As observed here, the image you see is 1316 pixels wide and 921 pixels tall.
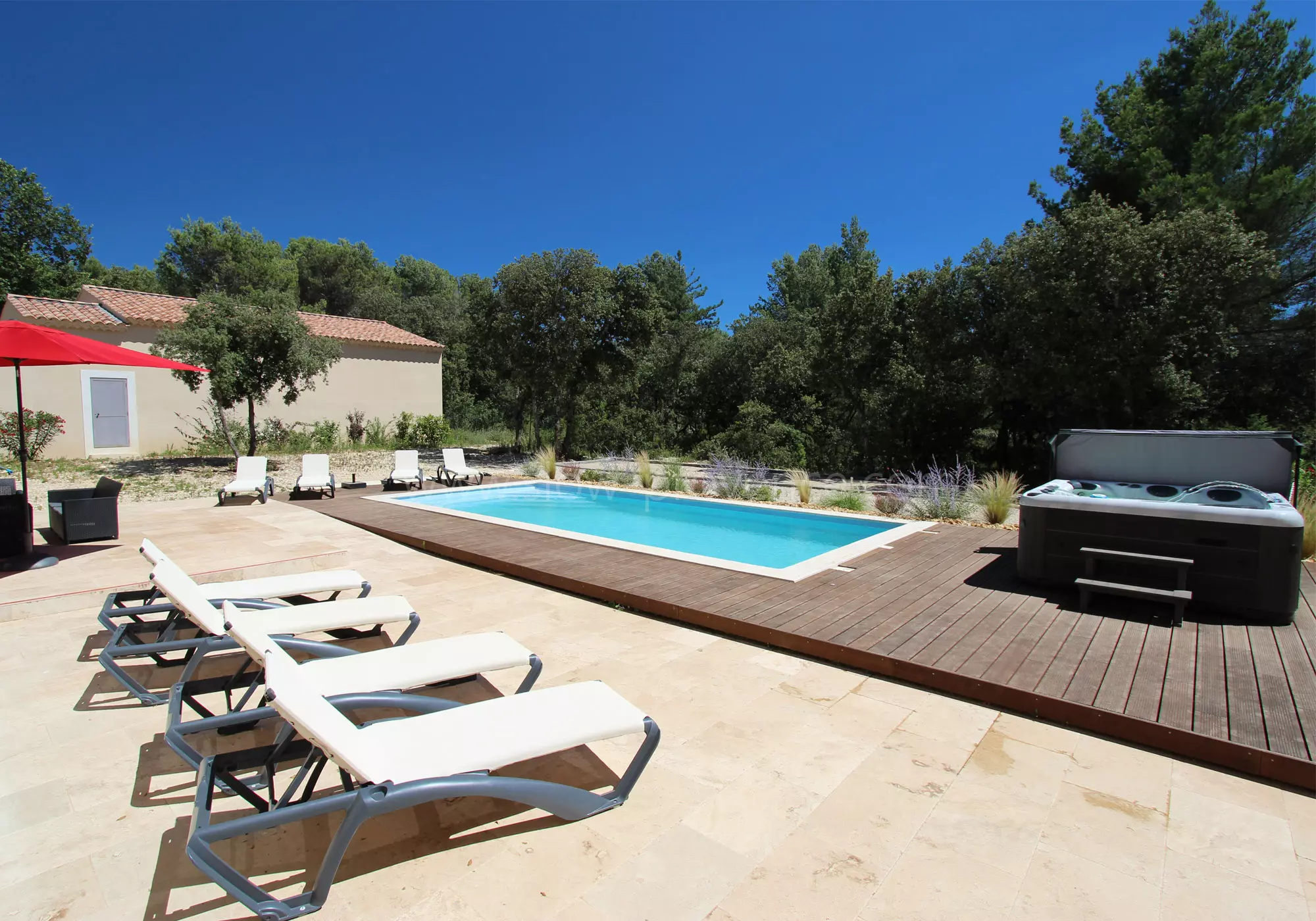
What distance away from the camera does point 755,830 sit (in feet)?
6.93

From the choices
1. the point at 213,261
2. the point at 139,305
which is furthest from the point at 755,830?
the point at 213,261

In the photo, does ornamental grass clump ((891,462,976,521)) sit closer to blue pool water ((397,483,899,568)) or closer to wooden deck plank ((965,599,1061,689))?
blue pool water ((397,483,899,568))

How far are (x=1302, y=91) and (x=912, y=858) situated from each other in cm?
1741

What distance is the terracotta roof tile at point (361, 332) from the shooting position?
1831 centimetres

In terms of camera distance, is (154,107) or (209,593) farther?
(154,107)

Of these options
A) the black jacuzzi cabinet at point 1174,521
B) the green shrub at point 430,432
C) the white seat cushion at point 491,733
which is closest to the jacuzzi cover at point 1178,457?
the black jacuzzi cabinet at point 1174,521

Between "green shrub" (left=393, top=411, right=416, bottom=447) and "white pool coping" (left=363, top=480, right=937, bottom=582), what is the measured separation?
874 cm

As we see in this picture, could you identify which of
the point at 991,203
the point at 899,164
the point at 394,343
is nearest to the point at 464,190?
the point at 394,343

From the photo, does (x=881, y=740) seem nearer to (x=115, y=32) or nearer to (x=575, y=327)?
(x=575, y=327)

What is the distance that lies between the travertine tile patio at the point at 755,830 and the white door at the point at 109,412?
14.8m

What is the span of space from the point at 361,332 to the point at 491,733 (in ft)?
64.8

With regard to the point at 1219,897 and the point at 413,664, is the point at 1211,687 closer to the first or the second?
the point at 1219,897

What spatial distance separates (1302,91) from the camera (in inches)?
479

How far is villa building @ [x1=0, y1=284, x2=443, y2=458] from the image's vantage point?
1394 cm
